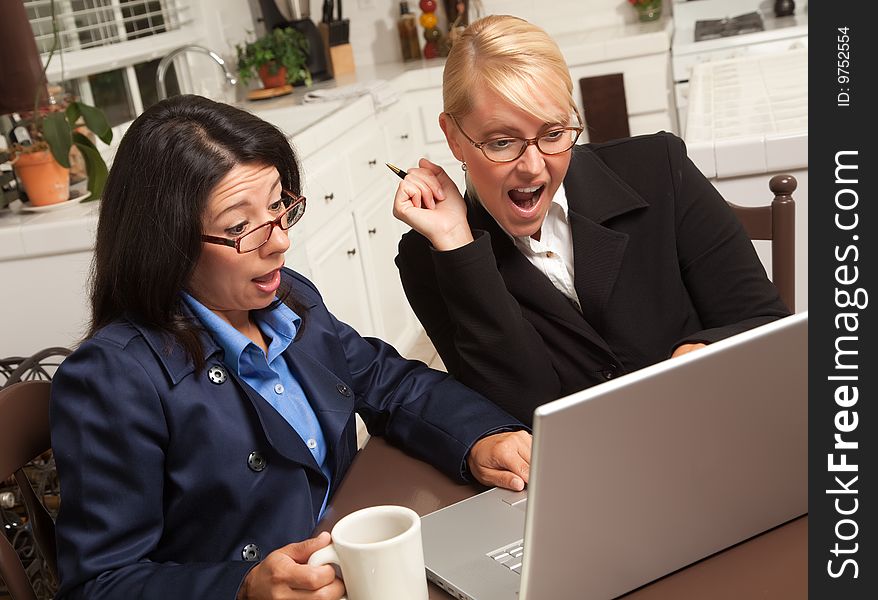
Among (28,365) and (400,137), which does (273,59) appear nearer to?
(400,137)

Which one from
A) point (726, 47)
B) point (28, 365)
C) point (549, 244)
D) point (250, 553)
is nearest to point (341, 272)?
point (28, 365)

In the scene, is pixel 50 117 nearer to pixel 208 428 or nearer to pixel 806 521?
pixel 208 428

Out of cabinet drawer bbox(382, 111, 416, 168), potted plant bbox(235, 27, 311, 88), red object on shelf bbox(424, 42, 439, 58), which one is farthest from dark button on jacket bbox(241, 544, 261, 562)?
red object on shelf bbox(424, 42, 439, 58)

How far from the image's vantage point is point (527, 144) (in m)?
1.43

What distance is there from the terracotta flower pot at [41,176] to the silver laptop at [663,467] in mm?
1884

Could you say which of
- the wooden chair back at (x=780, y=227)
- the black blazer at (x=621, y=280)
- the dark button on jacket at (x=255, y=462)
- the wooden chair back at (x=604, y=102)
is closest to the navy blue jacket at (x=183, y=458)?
the dark button on jacket at (x=255, y=462)

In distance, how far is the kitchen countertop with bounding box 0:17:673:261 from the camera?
2361mm

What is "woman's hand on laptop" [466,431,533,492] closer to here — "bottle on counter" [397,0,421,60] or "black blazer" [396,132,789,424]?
"black blazer" [396,132,789,424]

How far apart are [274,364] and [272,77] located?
10.2ft

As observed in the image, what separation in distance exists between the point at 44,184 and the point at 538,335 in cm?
152

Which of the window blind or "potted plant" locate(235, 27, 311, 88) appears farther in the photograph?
"potted plant" locate(235, 27, 311, 88)

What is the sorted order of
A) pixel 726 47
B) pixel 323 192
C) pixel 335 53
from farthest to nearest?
pixel 335 53 → pixel 726 47 → pixel 323 192
